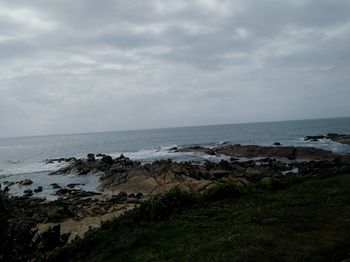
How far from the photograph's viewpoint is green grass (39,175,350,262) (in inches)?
407

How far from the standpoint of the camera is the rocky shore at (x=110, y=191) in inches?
499

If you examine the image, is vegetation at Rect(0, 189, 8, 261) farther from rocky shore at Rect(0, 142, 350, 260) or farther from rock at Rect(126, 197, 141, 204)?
rock at Rect(126, 197, 141, 204)

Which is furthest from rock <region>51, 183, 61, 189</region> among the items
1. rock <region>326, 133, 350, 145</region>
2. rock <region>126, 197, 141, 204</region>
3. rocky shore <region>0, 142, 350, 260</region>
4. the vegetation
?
rock <region>326, 133, 350, 145</region>

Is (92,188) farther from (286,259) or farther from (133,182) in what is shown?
(286,259)

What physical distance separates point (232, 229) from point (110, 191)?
25220mm

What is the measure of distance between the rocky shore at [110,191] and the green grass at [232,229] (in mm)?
2122

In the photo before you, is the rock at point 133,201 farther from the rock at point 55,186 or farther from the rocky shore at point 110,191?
the rock at point 55,186

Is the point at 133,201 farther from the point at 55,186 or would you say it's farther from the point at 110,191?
the point at 55,186

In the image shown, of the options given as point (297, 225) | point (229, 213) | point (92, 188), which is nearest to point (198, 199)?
point (229, 213)

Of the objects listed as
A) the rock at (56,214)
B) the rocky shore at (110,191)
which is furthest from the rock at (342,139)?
the rock at (56,214)

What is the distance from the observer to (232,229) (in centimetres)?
1256

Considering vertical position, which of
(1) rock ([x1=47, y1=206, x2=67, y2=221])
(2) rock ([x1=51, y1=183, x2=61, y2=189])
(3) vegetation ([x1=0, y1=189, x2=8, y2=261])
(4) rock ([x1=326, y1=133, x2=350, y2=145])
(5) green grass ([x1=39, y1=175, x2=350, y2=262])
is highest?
(3) vegetation ([x1=0, y1=189, x2=8, y2=261])

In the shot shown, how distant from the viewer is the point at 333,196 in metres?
15.8

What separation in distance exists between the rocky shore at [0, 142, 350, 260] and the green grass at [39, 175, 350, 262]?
212 cm
